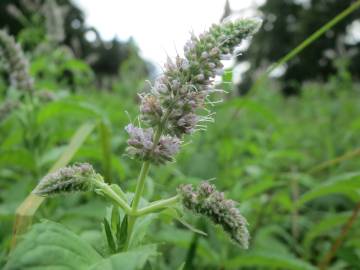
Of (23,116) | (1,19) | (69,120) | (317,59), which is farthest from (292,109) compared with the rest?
(317,59)

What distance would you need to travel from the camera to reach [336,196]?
4.27 metres

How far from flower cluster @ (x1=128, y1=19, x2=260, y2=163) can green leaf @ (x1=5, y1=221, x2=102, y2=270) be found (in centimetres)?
28

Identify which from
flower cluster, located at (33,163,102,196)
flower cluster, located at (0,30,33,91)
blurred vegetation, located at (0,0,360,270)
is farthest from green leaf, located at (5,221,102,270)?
flower cluster, located at (0,30,33,91)

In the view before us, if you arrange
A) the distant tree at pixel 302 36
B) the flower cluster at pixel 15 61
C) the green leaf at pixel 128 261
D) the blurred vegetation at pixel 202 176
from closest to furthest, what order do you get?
the green leaf at pixel 128 261 < the blurred vegetation at pixel 202 176 < the flower cluster at pixel 15 61 < the distant tree at pixel 302 36

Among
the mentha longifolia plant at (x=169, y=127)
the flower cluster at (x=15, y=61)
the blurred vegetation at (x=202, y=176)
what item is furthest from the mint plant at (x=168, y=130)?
the flower cluster at (x=15, y=61)

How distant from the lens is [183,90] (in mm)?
1213

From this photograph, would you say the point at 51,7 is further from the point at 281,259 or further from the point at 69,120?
the point at 281,259

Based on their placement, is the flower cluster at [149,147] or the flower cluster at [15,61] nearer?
the flower cluster at [149,147]

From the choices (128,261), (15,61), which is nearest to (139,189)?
(128,261)

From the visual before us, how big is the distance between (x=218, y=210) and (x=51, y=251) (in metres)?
0.41

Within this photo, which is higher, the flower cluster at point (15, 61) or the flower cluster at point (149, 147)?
the flower cluster at point (15, 61)

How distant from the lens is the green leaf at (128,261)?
3.14ft

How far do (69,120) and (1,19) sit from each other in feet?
74.2

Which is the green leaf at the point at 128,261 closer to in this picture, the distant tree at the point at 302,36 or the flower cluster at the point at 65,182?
the flower cluster at the point at 65,182
